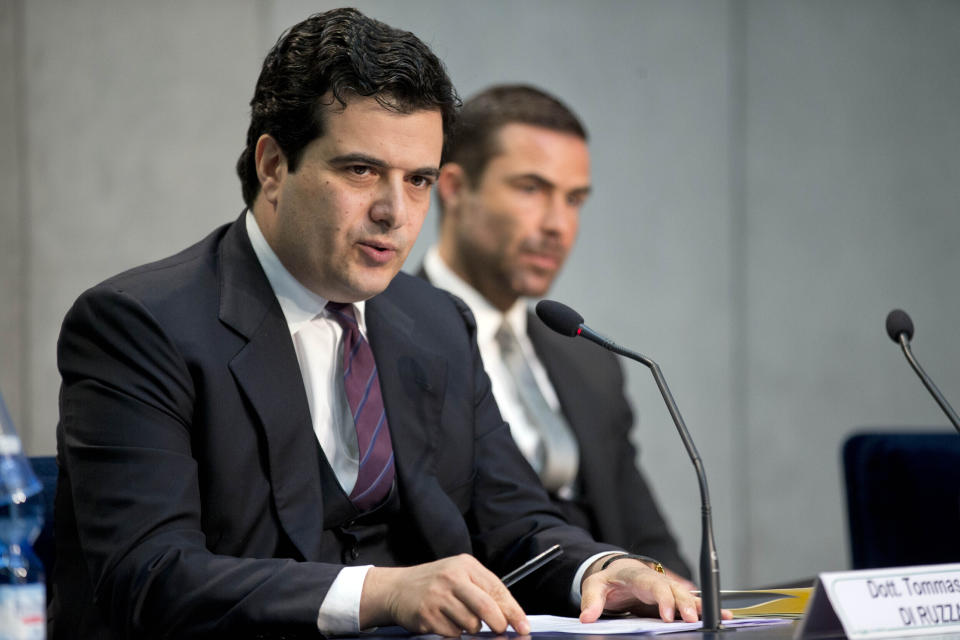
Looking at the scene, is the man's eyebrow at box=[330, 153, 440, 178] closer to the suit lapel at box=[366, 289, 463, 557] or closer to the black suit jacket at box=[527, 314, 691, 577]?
the suit lapel at box=[366, 289, 463, 557]

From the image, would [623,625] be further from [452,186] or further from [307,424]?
[452,186]

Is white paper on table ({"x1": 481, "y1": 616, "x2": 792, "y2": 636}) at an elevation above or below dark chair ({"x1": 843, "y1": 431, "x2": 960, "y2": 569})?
above

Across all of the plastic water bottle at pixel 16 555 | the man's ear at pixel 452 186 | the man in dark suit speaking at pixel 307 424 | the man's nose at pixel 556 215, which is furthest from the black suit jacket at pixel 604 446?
the plastic water bottle at pixel 16 555

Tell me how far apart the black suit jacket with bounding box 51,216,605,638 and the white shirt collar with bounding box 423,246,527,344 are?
3.09ft

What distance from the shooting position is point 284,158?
76.2 inches

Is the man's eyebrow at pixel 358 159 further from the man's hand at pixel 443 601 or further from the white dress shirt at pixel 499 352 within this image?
the white dress shirt at pixel 499 352

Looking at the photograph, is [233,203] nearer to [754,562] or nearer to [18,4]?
[18,4]

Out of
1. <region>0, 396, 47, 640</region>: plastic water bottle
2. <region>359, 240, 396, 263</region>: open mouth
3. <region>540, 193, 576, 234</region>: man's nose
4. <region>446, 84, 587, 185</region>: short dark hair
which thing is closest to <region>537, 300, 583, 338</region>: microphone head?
<region>359, 240, 396, 263</region>: open mouth

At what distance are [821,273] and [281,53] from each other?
3168mm

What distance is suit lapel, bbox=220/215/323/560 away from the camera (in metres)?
1.76

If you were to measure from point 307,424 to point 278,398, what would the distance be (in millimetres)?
58

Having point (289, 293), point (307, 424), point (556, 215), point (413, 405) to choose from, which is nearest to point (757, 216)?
point (556, 215)

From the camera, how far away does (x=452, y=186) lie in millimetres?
3285

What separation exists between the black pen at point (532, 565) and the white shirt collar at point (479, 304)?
3.84 feet
